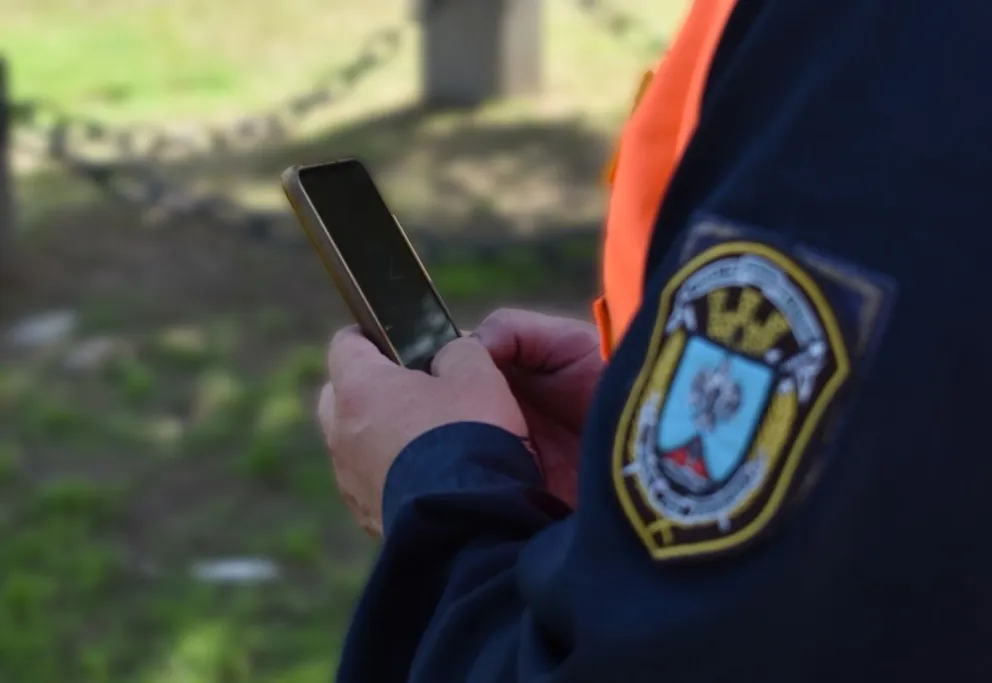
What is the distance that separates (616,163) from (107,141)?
A: 493 centimetres

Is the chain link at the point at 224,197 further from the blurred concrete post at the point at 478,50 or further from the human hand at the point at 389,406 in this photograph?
the human hand at the point at 389,406

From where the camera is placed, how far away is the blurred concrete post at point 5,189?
4.43 meters

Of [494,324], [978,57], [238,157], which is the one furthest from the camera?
[238,157]

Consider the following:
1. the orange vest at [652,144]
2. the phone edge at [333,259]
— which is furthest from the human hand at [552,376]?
the orange vest at [652,144]

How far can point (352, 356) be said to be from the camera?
1.07 metres

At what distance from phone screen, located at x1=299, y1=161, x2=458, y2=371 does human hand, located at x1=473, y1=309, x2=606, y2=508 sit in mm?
52

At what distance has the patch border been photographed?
2.14ft

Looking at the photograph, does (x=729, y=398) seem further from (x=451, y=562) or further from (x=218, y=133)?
(x=218, y=133)

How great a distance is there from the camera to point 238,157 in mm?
6180

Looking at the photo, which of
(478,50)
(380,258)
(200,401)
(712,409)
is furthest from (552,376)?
(478,50)

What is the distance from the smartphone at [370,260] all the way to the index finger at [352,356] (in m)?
0.02

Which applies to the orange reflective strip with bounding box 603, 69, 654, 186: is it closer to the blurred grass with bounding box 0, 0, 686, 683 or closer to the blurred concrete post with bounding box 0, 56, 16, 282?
the blurred grass with bounding box 0, 0, 686, 683

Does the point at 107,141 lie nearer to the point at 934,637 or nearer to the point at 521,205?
the point at 521,205

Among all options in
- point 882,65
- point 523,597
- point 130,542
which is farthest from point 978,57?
point 130,542
